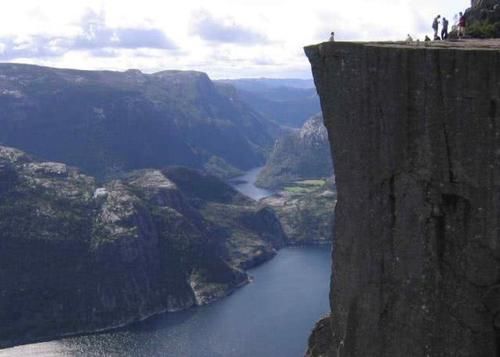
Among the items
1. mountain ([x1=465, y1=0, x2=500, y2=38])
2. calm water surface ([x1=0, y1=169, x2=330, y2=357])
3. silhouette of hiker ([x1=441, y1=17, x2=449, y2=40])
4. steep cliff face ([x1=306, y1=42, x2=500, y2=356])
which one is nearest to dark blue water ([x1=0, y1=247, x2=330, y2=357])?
calm water surface ([x1=0, y1=169, x2=330, y2=357])

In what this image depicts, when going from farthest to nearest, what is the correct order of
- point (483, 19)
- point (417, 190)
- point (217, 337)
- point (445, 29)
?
1. point (217, 337)
2. point (483, 19)
3. point (445, 29)
4. point (417, 190)

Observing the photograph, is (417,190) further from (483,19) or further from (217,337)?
(217,337)

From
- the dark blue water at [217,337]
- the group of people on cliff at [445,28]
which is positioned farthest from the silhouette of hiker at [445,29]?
the dark blue water at [217,337]

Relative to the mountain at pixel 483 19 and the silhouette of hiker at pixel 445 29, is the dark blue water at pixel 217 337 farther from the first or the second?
the silhouette of hiker at pixel 445 29

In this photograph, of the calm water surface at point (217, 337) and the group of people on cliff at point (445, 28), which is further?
the calm water surface at point (217, 337)

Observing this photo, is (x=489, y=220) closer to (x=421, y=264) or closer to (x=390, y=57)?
(x=421, y=264)

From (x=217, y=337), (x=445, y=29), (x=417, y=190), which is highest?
(x=445, y=29)

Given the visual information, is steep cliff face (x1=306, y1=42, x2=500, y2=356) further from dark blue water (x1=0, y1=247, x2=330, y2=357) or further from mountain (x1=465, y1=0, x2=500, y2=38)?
dark blue water (x1=0, y1=247, x2=330, y2=357)

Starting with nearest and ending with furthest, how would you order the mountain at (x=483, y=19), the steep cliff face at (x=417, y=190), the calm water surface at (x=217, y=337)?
the steep cliff face at (x=417, y=190), the mountain at (x=483, y=19), the calm water surface at (x=217, y=337)

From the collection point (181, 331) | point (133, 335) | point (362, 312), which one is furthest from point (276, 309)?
point (362, 312)

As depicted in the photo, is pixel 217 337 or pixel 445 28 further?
pixel 217 337

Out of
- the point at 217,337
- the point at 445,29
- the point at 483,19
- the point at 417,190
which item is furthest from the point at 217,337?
the point at 417,190
